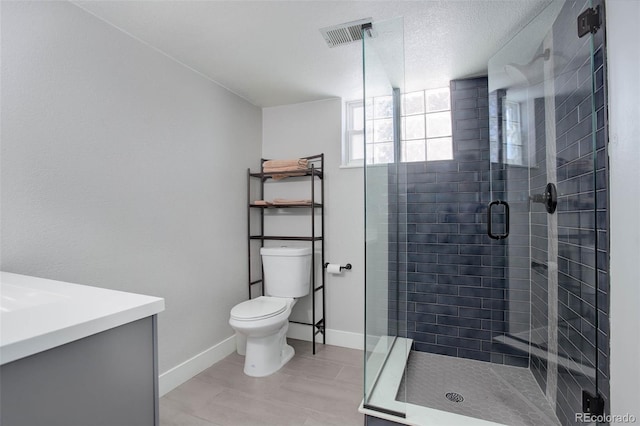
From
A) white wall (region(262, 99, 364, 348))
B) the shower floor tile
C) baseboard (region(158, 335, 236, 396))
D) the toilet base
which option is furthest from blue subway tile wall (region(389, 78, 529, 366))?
baseboard (region(158, 335, 236, 396))

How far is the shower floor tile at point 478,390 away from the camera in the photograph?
5.33 ft

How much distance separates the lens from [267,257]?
2664 millimetres

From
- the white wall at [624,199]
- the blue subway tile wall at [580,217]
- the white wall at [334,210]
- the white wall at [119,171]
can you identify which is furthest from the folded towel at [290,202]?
the white wall at [624,199]

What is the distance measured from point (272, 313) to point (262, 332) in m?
0.14

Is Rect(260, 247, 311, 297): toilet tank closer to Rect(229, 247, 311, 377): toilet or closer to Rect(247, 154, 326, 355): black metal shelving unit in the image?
Rect(229, 247, 311, 377): toilet

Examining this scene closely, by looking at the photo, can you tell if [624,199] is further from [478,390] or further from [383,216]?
[478,390]

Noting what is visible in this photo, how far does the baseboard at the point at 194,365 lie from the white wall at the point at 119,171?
0.05m

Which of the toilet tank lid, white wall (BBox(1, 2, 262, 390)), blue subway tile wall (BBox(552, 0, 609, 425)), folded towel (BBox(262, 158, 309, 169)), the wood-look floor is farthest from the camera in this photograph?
folded towel (BBox(262, 158, 309, 169))

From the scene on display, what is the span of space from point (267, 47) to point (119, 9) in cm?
81

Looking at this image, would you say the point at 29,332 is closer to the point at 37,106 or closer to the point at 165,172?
the point at 37,106

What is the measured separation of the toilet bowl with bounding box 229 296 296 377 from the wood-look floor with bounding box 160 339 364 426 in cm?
7

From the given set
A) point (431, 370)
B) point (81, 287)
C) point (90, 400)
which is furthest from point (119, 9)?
point (431, 370)

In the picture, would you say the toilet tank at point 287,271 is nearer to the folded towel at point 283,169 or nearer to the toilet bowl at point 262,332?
the toilet bowl at point 262,332

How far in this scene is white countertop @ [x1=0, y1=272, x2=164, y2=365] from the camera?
1.97ft
